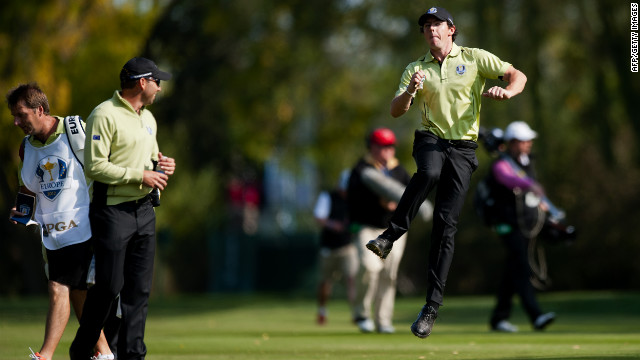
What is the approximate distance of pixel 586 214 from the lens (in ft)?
80.3

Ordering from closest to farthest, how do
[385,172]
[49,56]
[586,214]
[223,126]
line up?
[385,172], [586,214], [49,56], [223,126]

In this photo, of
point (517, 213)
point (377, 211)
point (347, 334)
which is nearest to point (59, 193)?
point (377, 211)

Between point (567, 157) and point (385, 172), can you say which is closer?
point (385, 172)

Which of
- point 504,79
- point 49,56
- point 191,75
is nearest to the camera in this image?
point 504,79

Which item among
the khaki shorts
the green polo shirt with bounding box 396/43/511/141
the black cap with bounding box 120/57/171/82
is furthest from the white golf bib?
the khaki shorts

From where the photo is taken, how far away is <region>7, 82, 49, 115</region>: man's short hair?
28.0ft

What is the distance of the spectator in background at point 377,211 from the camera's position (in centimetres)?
1362

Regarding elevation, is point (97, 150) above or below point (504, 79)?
below

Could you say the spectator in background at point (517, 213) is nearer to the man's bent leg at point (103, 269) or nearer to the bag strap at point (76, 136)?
the bag strap at point (76, 136)

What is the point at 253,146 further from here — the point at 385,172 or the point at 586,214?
the point at 385,172

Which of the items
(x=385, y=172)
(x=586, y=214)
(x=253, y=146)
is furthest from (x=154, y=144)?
(x=253, y=146)

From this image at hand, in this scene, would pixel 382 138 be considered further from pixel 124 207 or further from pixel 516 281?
pixel 124 207

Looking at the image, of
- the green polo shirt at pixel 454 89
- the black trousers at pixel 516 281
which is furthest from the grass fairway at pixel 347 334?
the green polo shirt at pixel 454 89

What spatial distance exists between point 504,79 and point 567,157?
55.9ft
